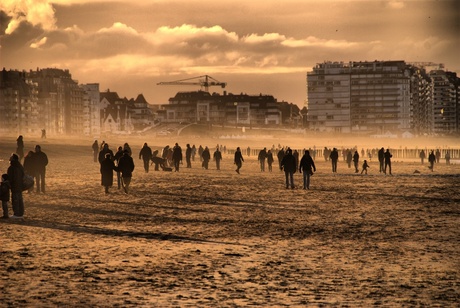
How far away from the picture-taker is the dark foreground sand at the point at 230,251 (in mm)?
10242

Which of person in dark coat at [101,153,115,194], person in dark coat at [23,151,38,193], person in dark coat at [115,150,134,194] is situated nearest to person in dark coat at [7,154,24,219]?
person in dark coat at [23,151,38,193]

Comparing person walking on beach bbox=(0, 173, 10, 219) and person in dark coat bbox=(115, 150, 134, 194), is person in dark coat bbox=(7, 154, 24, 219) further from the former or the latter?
person in dark coat bbox=(115, 150, 134, 194)

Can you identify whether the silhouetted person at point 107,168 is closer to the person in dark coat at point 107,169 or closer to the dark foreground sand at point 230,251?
the person in dark coat at point 107,169

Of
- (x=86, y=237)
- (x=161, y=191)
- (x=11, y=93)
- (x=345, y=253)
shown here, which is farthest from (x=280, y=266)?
(x=11, y=93)

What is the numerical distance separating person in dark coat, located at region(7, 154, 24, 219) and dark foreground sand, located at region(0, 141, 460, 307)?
35 cm

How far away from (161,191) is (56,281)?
58.0ft

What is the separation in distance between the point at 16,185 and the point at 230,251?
7.26 metres

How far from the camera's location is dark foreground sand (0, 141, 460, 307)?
10.2m

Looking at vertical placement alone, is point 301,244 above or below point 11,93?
below

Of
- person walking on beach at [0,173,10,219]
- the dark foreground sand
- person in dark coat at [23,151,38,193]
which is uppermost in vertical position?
person in dark coat at [23,151,38,193]

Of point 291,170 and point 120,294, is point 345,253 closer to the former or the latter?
point 120,294

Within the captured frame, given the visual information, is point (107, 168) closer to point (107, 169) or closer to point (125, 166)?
point (107, 169)

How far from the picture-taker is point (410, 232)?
17062 millimetres

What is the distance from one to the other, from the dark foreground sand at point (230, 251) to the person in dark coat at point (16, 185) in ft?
1.16
